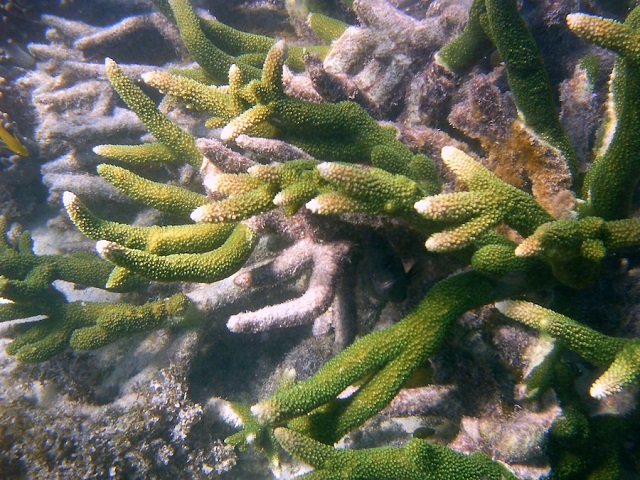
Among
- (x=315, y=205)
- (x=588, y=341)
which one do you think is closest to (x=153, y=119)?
(x=315, y=205)

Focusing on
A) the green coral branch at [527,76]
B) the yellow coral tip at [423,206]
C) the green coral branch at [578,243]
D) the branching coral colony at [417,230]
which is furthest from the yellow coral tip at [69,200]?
the green coral branch at [527,76]

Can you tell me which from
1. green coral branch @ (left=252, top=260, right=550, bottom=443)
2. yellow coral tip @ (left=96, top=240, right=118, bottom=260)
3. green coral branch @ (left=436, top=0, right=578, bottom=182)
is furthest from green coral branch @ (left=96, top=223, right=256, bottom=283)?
green coral branch @ (left=436, top=0, right=578, bottom=182)

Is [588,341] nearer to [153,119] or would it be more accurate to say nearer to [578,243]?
[578,243]

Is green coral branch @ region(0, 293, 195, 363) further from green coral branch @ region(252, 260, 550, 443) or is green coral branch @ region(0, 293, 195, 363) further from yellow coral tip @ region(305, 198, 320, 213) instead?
yellow coral tip @ region(305, 198, 320, 213)

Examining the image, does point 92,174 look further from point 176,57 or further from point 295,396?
point 295,396

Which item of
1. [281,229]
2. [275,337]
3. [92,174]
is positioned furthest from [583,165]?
[92,174]
